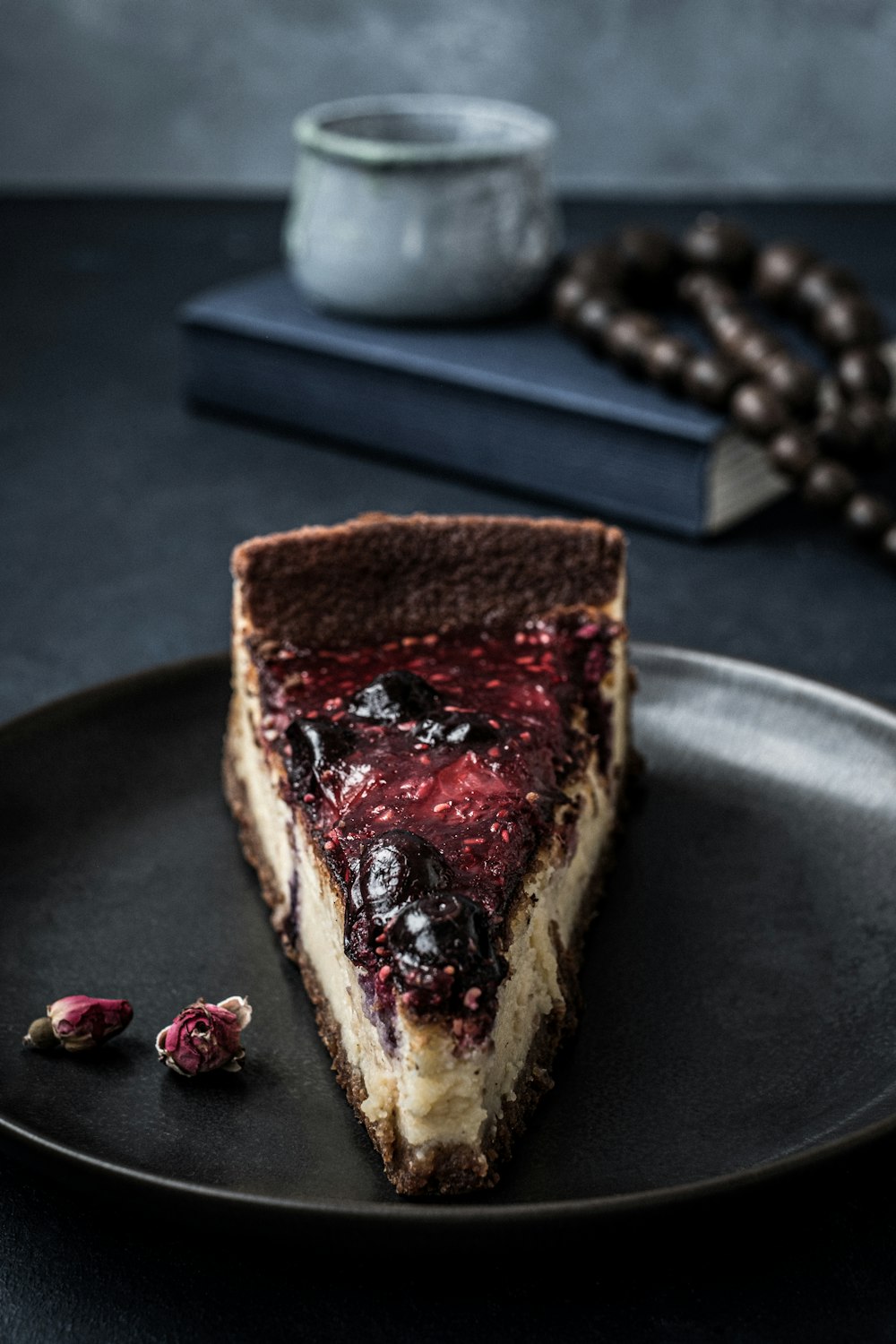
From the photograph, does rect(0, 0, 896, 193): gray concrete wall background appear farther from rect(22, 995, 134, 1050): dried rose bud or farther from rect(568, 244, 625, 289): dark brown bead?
rect(22, 995, 134, 1050): dried rose bud

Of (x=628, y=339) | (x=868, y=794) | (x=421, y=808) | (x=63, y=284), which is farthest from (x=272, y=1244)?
(x=63, y=284)

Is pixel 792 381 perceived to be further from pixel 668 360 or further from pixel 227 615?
pixel 227 615

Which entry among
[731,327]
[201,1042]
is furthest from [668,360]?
[201,1042]

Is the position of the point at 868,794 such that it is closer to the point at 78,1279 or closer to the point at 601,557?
the point at 601,557

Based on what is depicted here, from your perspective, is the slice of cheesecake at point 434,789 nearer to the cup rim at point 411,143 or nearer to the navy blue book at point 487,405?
the navy blue book at point 487,405

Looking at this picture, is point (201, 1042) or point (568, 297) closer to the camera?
point (201, 1042)

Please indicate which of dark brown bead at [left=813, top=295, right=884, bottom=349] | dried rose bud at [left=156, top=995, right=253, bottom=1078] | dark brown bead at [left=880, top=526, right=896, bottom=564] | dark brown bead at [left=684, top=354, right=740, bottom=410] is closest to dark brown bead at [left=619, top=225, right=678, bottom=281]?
dark brown bead at [left=813, top=295, right=884, bottom=349]
